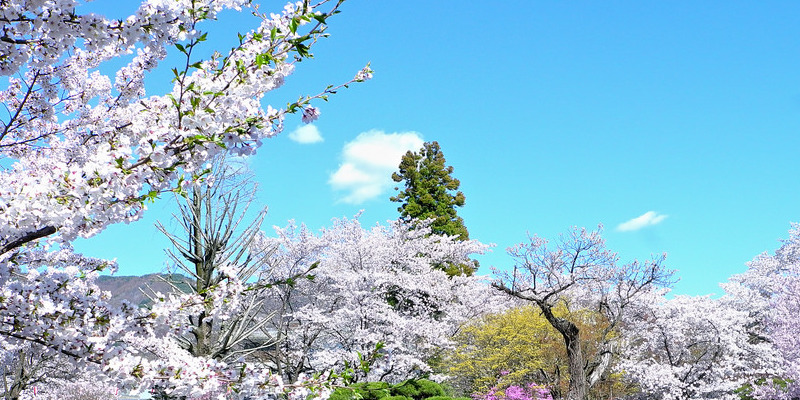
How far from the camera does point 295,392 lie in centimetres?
382

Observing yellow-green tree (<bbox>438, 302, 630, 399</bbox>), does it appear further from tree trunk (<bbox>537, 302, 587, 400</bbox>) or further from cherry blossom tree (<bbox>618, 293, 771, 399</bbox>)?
tree trunk (<bbox>537, 302, 587, 400</bbox>)

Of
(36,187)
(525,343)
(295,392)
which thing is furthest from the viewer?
(525,343)

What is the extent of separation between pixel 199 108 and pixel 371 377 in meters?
16.0

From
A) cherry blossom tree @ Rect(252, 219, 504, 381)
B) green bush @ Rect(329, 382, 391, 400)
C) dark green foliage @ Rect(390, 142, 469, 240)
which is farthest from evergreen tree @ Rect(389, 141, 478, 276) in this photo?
green bush @ Rect(329, 382, 391, 400)

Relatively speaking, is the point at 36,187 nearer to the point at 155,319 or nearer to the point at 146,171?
the point at 146,171

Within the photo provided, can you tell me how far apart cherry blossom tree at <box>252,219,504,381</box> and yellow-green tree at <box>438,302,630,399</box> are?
945 mm

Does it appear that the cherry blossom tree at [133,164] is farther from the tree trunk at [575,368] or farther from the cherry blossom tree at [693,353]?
the cherry blossom tree at [693,353]

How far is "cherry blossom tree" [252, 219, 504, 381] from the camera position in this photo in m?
16.8

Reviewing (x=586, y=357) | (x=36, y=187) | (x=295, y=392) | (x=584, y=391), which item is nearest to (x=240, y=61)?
(x=36, y=187)

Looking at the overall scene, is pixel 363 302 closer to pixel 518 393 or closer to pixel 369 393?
pixel 369 393

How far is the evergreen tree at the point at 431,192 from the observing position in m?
30.3

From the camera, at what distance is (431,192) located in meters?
31.9

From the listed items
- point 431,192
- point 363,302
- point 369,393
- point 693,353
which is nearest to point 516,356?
point 363,302

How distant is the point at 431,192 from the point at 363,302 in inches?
588
